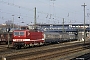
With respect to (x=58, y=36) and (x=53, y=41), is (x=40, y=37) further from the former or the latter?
(x=58, y=36)

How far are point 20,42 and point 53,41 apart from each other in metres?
25.4

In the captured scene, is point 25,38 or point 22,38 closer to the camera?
point 22,38

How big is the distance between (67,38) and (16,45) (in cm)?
4415

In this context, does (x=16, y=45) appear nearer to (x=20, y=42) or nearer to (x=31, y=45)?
(x=20, y=42)

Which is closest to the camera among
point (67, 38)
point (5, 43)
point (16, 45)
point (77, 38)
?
point (16, 45)

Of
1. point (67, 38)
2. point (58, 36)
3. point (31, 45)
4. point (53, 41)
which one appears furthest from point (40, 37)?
point (67, 38)

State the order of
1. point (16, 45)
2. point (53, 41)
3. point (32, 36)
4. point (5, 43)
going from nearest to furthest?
point (16, 45)
point (32, 36)
point (5, 43)
point (53, 41)

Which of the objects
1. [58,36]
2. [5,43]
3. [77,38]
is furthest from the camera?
[77,38]

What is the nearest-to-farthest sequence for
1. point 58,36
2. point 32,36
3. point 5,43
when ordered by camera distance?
point 32,36, point 5,43, point 58,36


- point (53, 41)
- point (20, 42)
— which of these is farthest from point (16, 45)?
point (53, 41)

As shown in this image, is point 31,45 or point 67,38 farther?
point 67,38

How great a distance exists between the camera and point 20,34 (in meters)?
38.7

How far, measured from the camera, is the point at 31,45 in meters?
41.2

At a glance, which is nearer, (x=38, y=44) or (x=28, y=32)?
(x=28, y=32)
